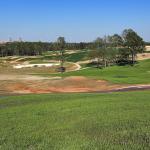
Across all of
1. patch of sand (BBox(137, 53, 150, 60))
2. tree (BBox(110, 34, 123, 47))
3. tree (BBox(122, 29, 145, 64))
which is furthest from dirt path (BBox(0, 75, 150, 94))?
patch of sand (BBox(137, 53, 150, 60))

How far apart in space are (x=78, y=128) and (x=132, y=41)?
314ft

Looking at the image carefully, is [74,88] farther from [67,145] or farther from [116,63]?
[116,63]

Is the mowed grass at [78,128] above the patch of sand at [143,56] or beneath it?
above

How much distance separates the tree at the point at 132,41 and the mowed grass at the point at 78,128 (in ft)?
291

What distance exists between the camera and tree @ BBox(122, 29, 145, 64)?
109006mm

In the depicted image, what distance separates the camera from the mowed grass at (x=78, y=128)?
12.3m

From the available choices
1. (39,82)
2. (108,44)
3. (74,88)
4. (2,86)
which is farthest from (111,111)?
(108,44)

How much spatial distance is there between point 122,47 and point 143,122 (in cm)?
10125

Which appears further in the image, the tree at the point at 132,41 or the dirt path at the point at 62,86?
the tree at the point at 132,41

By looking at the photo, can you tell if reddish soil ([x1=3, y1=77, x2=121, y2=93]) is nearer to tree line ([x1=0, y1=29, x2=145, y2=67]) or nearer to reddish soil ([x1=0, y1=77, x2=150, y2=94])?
reddish soil ([x1=0, y1=77, x2=150, y2=94])

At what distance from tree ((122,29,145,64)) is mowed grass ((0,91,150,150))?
88687mm

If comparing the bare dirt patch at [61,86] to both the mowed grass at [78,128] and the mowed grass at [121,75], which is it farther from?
the mowed grass at [78,128]

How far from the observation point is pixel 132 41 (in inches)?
4291

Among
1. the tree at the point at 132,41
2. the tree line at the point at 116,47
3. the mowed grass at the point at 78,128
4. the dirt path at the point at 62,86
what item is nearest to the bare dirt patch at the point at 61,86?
the dirt path at the point at 62,86
